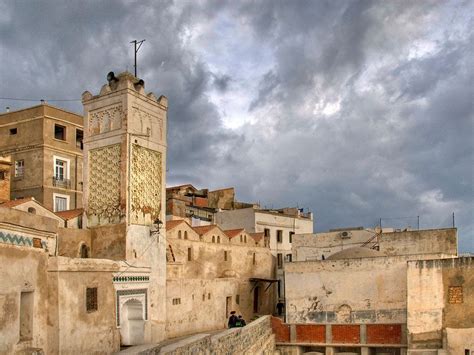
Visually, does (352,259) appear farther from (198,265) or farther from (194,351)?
(194,351)

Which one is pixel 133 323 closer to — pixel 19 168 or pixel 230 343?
pixel 230 343

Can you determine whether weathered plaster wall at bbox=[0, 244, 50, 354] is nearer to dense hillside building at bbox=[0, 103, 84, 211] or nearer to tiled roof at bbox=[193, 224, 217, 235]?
tiled roof at bbox=[193, 224, 217, 235]

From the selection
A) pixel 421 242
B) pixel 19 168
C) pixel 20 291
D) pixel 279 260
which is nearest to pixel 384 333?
pixel 421 242

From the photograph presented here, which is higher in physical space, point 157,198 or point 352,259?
point 157,198

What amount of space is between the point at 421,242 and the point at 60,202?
19650 millimetres

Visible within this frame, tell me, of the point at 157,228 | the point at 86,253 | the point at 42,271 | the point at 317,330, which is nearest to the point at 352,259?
the point at 317,330

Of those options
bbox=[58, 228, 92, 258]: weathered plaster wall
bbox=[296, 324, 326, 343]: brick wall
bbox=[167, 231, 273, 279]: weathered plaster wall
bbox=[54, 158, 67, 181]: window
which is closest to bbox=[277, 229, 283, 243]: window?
bbox=[167, 231, 273, 279]: weathered plaster wall

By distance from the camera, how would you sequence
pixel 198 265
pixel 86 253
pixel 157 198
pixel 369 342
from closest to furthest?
1. pixel 86 253
2. pixel 157 198
3. pixel 369 342
4. pixel 198 265

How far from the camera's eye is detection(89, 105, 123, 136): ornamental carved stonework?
20.3 meters

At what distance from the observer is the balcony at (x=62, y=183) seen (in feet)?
99.0

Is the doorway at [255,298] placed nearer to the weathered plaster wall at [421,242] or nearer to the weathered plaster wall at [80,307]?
the weathered plaster wall at [421,242]

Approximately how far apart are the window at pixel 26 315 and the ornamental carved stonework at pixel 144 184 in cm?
753

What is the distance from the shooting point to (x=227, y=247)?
31.3 m

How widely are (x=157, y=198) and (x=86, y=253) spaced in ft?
10.9
